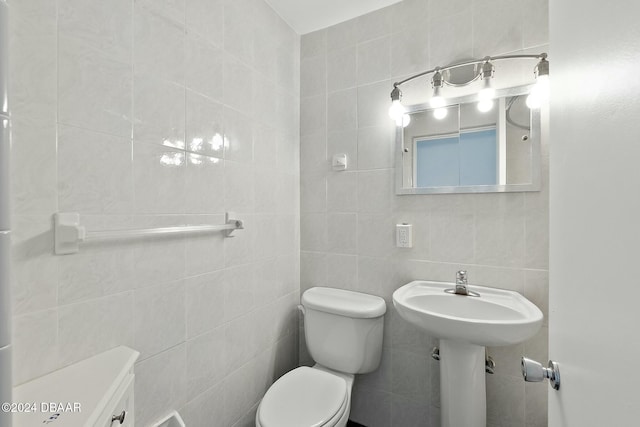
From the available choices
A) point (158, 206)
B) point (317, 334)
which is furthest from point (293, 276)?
point (158, 206)

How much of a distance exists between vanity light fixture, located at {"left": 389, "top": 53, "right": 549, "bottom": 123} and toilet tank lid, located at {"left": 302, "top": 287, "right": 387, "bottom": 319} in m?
0.99

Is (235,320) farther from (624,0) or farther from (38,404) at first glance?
(624,0)

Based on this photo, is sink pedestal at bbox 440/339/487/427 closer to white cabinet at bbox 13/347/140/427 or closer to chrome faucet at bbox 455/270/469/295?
chrome faucet at bbox 455/270/469/295

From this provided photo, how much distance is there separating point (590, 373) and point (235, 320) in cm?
126

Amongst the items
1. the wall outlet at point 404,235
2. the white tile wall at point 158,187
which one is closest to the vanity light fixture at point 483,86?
the wall outlet at point 404,235

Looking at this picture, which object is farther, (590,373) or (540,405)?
(540,405)

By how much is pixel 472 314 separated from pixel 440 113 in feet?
3.29

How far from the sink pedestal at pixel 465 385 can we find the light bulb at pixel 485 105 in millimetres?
1090

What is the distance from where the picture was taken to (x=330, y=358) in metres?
1.48

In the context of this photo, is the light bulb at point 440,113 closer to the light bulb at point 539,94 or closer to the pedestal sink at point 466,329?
the light bulb at point 539,94

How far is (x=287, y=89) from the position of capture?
172cm

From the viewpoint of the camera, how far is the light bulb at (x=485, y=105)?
1333 mm

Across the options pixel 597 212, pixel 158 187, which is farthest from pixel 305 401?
pixel 597 212

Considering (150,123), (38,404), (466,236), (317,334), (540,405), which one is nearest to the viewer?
(38,404)
